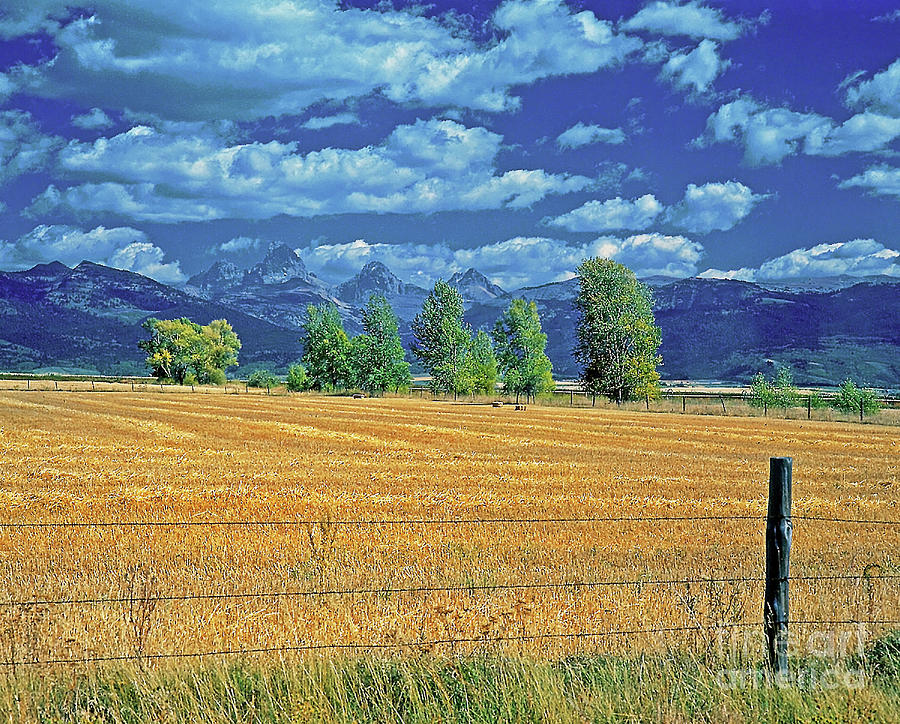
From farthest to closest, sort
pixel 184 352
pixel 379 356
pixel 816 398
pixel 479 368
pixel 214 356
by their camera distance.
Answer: pixel 214 356 → pixel 184 352 → pixel 379 356 → pixel 479 368 → pixel 816 398

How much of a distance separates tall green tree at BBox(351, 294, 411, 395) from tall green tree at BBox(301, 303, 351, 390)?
1912mm

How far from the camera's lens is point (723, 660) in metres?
7.68

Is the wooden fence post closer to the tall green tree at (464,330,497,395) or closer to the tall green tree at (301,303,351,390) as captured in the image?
the tall green tree at (464,330,497,395)

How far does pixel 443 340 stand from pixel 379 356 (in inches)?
509

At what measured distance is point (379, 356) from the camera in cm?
13525

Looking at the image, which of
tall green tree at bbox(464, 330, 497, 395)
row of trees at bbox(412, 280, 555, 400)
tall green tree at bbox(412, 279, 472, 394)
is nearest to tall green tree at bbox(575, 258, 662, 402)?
row of trees at bbox(412, 280, 555, 400)

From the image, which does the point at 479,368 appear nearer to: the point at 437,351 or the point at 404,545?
the point at 437,351

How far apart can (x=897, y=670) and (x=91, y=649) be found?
7.25 metres

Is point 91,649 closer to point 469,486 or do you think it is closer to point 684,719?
point 684,719

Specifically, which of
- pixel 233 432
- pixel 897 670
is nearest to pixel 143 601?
pixel 897 670

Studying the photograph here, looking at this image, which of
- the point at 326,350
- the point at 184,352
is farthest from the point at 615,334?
the point at 184,352

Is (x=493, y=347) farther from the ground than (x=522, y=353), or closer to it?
farther from the ground

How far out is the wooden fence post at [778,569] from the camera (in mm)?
7398

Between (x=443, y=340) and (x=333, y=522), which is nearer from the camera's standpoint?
(x=333, y=522)
